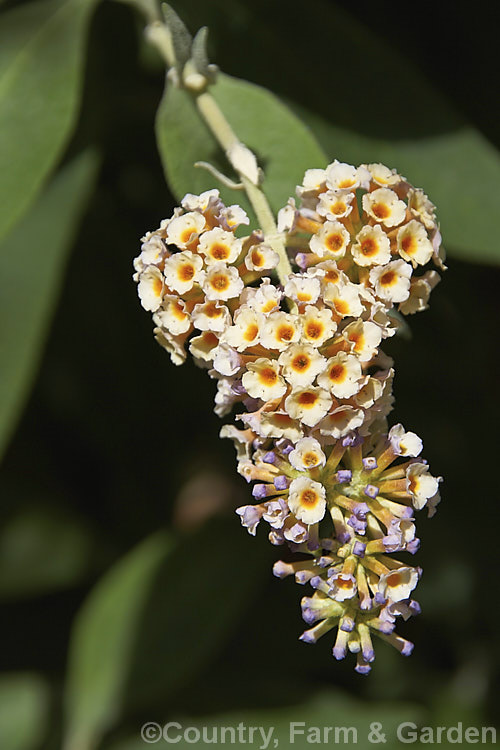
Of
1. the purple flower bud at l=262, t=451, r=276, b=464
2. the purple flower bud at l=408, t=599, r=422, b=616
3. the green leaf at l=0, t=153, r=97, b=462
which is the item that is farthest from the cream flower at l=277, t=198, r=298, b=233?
the green leaf at l=0, t=153, r=97, b=462

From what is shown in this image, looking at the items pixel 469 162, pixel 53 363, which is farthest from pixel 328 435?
pixel 53 363

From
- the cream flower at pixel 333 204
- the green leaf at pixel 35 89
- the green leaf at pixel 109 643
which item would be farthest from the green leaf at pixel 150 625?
the cream flower at pixel 333 204

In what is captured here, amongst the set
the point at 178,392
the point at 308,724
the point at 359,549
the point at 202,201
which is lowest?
the point at 308,724

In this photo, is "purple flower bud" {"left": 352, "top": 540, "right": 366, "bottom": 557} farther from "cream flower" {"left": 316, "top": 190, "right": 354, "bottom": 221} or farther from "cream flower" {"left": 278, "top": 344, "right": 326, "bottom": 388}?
"cream flower" {"left": 316, "top": 190, "right": 354, "bottom": 221}

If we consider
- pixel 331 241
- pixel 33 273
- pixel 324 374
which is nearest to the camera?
pixel 324 374

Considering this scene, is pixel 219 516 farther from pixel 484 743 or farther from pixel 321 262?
pixel 321 262

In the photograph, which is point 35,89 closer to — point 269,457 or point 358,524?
point 269,457

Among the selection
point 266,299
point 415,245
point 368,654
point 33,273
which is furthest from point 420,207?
point 33,273

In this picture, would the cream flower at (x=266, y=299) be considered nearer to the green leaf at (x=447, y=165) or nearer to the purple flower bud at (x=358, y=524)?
the purple flower bud at (x=358, y=524)
